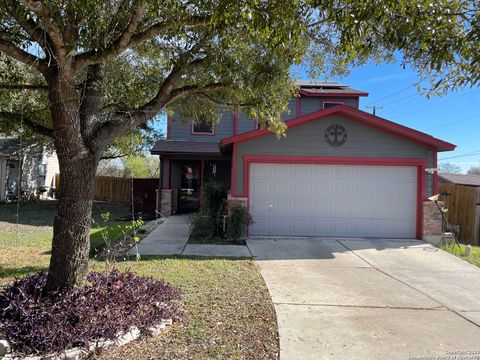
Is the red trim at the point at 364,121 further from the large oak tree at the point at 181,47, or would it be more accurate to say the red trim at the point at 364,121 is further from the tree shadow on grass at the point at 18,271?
the tree shadow on grass at the point at 18,271

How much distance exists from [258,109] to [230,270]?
2998mm

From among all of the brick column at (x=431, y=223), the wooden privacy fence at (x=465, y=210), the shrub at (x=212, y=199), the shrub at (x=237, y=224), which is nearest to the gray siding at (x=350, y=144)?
the brick column at (x=431, y=223)

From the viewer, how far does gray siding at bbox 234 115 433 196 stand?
34.3ft

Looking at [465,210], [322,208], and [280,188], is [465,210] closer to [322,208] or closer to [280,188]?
[322,208]

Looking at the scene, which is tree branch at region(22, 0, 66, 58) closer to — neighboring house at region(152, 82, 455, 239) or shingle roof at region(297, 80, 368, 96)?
neighboring house at region(152, 82, 455, 239)

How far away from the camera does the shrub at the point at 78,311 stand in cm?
357

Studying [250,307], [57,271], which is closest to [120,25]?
[57,271]

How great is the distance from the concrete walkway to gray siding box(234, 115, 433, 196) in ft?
7.89

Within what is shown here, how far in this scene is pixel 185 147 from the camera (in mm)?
15359

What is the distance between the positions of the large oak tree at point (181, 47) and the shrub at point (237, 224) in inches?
151

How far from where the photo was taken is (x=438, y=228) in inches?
Result: 410

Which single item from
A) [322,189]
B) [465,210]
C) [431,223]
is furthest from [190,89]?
[465,210]

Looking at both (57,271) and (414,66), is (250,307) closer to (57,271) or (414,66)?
(57,271)

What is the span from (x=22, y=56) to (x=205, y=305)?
375cm
